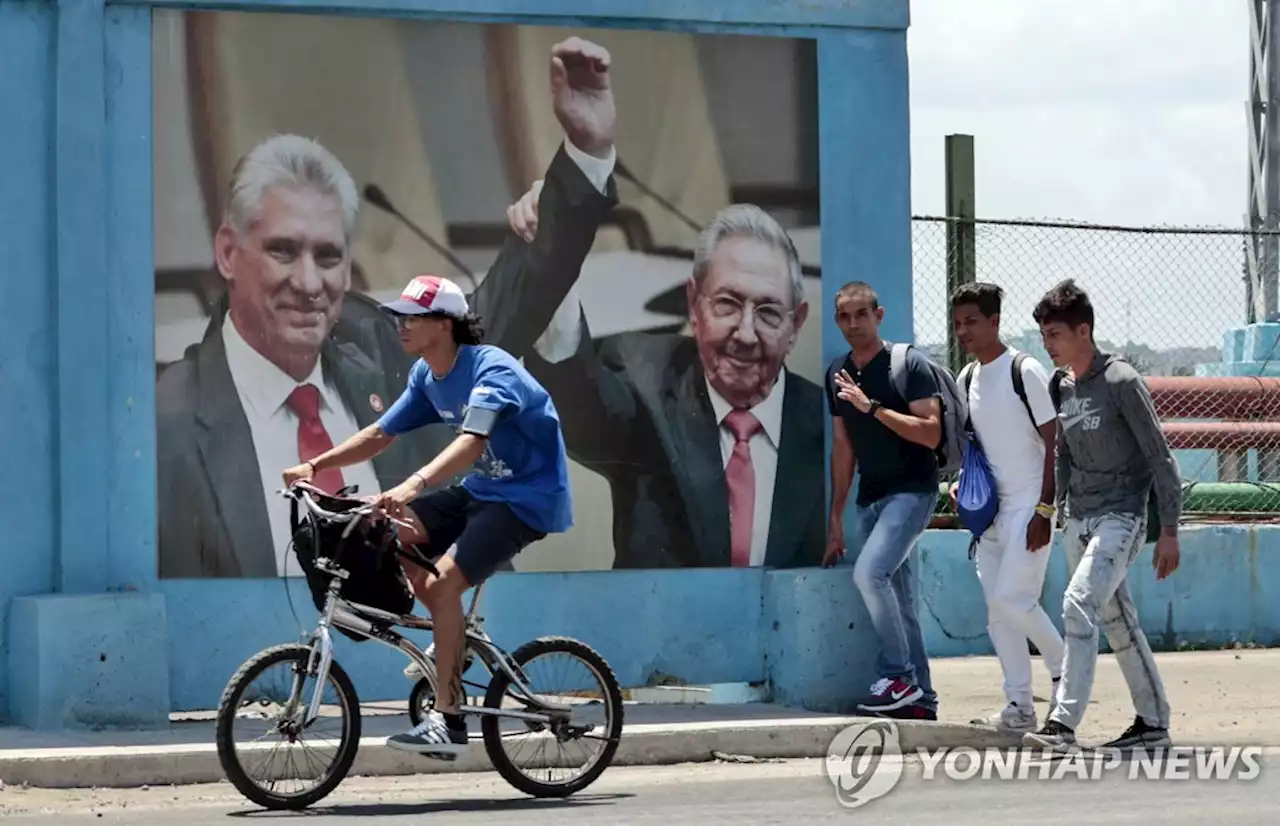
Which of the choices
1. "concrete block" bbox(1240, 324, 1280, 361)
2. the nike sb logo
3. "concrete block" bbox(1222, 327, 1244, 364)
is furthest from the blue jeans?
"concrete block" bbox(1240, 324, 1280, 361)

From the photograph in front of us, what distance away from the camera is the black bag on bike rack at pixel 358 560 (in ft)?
25.9

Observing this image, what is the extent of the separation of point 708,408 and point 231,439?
2372mm

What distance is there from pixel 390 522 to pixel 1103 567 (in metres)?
3.32

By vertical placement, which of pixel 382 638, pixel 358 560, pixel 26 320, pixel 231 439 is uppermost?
pixel 26 320

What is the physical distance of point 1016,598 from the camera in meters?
9.94

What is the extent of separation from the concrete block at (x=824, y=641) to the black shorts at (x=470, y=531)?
283 cm

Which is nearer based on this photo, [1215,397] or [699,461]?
[699,461]

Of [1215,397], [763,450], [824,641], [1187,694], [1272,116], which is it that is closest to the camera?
[824,641]

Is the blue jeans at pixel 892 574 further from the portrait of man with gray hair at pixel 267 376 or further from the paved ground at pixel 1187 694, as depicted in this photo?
the portrait of man with gray hair at pixel 267 376

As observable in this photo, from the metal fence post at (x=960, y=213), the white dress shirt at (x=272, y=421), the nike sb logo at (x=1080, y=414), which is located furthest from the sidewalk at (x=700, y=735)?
the metal fence post at (x=960, y=213)

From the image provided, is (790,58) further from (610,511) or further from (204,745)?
(204,745)

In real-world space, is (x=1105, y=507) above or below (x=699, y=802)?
above

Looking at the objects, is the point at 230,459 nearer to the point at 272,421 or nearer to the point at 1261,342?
the point at 272,421

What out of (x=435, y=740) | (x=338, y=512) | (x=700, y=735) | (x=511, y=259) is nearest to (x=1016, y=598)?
(x=700, y=735)
